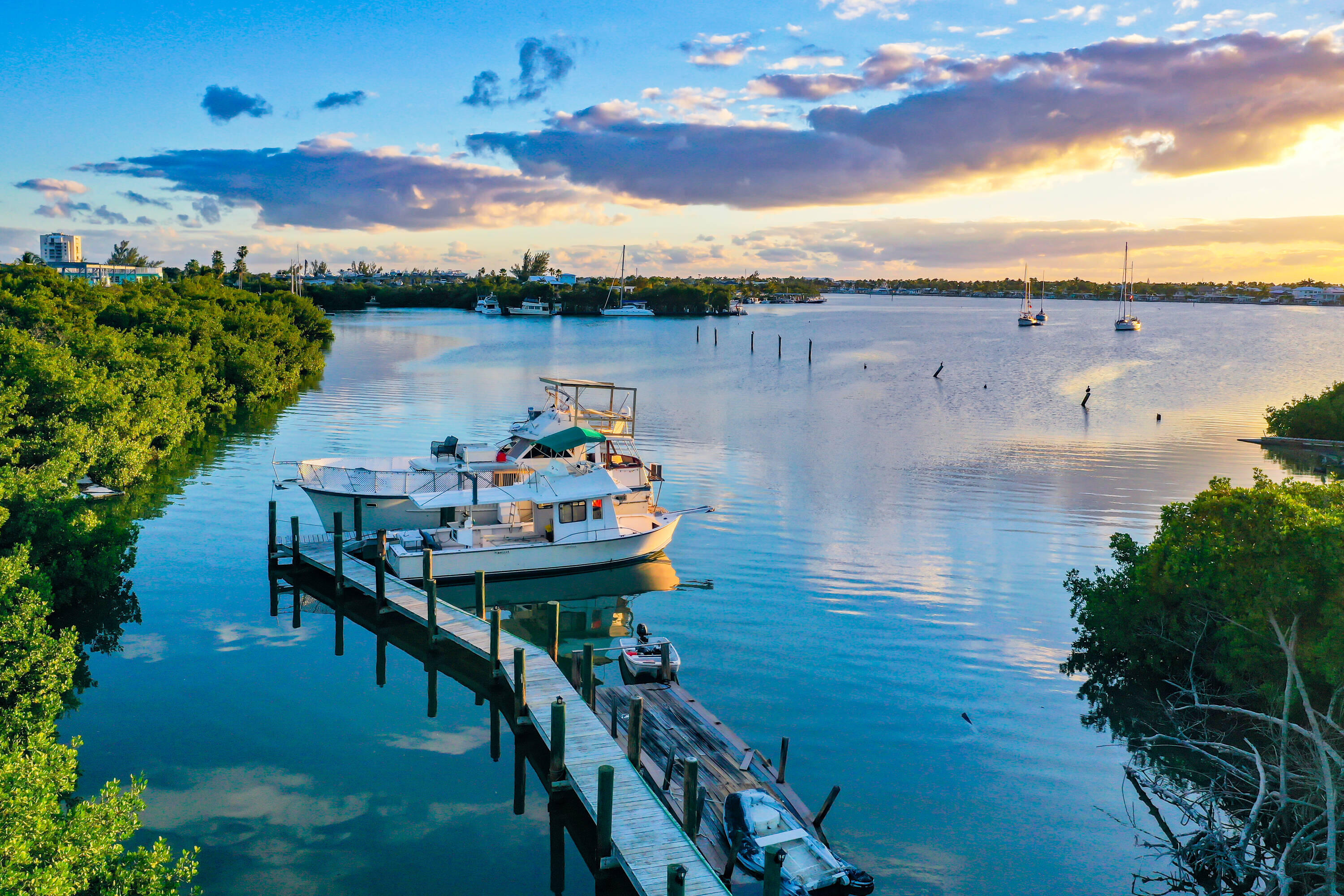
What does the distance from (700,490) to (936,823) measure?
2659 cm

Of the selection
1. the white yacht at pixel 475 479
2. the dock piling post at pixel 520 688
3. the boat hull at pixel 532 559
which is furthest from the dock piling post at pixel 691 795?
the white yacht at pixel 475 479

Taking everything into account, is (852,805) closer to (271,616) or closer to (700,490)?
(271,616)

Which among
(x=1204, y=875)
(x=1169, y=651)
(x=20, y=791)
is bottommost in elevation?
(x=1204, y=875)

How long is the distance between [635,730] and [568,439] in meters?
18.6

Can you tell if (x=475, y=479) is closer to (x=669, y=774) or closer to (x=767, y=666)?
(x=767, y=666)

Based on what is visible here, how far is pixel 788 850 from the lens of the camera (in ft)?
48.8

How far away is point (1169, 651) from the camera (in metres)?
23.1

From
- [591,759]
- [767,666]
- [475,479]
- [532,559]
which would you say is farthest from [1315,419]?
[591,759]

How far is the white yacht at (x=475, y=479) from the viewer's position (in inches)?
1255

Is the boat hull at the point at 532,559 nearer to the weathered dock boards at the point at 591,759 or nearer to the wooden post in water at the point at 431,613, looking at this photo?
the weathered dock boards at the point at 591,759

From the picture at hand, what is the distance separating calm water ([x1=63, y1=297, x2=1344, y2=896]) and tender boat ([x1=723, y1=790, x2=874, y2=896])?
108 centimetres

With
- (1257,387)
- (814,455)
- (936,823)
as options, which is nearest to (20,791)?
(936,823)

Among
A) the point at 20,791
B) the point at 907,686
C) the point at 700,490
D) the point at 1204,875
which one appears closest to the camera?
the point at 20,791

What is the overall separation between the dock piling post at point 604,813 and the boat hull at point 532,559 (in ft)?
51.0
